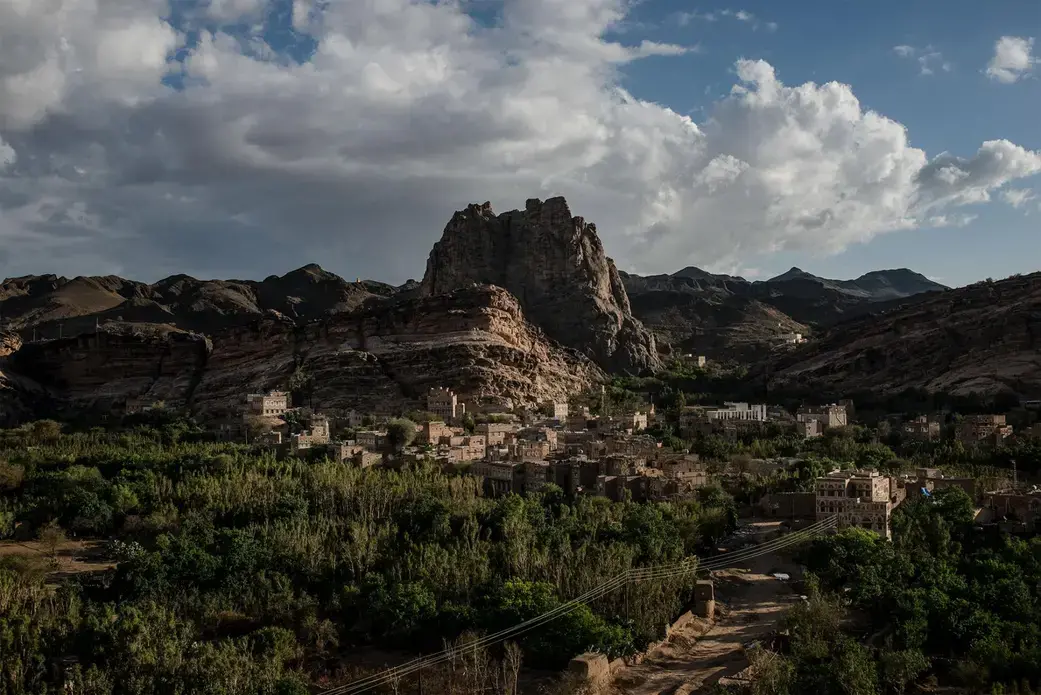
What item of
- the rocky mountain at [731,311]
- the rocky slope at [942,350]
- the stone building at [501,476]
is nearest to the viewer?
the stone building at [501,476]

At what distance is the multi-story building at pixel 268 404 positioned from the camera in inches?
2361

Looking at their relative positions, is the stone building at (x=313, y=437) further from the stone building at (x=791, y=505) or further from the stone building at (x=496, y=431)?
the stone building at (x=791, y=505)

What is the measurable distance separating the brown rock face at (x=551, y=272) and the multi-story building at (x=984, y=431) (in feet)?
128

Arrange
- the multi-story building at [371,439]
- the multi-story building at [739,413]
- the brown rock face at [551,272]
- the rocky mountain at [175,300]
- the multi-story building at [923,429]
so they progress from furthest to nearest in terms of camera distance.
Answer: the rocky mountain at [175,300] < the brown rock face at [551,272] < the multi-story building at [739,413] < the multi-story building at [923,429] < the multi-story building at [371,439]

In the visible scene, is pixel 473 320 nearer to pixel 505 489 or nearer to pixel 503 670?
pixel 505 489

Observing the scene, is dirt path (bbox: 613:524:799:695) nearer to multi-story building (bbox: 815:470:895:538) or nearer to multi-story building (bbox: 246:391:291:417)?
multi-story building (bbox: 815:470:895:538)

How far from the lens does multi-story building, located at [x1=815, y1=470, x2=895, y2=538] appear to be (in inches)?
1323

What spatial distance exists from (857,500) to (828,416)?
2675 centimetres

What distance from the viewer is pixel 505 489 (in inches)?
1588

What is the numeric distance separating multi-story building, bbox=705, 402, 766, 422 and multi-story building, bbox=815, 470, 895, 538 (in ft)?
85.5

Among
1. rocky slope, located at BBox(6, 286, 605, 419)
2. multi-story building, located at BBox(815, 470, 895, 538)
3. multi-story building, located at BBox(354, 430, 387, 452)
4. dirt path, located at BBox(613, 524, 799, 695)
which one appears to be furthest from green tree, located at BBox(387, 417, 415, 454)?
dirt path, located at BBox(613, 524, 799, 695)

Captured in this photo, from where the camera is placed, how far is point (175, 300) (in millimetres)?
129500

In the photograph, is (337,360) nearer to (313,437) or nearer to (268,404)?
(268,404)

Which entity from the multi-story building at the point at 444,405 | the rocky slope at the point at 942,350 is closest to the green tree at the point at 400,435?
the multi-story building at the point at 444,405
